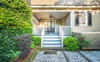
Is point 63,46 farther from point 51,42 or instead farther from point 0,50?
point 0,50

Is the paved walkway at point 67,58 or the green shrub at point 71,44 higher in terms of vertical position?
the green shrub at point 71,44

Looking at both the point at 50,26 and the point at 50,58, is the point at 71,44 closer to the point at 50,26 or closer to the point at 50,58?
the point at 50,58

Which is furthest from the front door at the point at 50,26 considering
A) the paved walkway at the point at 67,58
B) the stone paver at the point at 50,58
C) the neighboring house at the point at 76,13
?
the stone paver at the point at 50,58

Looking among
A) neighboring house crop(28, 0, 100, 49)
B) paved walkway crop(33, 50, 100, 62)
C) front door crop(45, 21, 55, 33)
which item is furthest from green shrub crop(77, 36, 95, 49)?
front door crop(45, 21, 55, 33)

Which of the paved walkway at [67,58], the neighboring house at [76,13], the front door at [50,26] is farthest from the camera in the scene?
the front door at [50,26]

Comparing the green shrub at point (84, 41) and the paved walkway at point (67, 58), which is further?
the green shrub at point (84, 41)

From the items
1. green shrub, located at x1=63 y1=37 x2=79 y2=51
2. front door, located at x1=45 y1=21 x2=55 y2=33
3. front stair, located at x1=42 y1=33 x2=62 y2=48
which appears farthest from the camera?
front door, located at x1=45 y1=21 x2=55 y2=33

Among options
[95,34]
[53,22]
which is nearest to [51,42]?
Answer: [95,34]

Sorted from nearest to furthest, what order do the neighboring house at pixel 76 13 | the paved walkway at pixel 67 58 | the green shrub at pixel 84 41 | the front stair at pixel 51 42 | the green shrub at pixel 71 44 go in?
the paved walkway at pixel 67 58 < the green shrub at pixel 84 41 < the green shrub at pixel 71 44 < the front stair at pixel 51 42 < the neighboring house at pixel 76 13

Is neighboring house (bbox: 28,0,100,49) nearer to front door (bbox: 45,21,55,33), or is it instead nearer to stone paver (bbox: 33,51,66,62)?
stone paver (bbox: 33,51,66,62)

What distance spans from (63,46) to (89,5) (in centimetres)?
535

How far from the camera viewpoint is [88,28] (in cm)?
1060

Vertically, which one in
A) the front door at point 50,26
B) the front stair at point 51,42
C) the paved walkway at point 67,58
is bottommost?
the paved walkway at point 67,58

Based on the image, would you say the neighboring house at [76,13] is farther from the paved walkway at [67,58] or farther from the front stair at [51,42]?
the paved walkway at [67,58]
